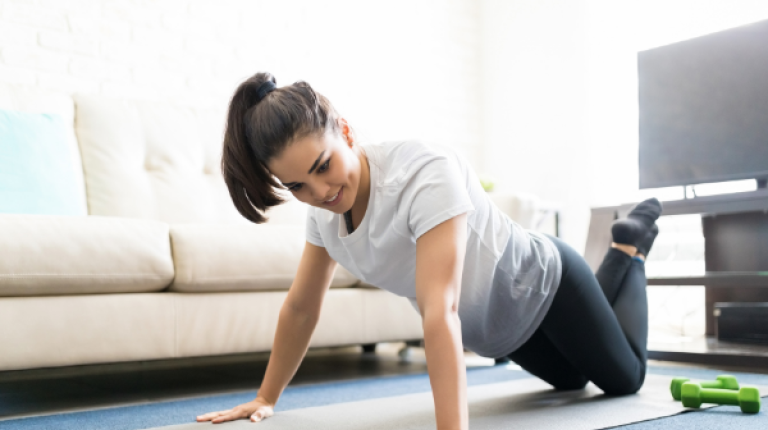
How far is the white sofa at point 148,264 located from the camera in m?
1.58

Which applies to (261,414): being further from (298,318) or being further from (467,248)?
(467,248)

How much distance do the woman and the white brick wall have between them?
4.47ft

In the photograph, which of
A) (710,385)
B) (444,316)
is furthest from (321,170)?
(710,385)

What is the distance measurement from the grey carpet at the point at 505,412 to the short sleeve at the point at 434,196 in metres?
0.47

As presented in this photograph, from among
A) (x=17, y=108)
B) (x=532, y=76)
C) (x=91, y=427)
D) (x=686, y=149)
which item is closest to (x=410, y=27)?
(x=532, y=76)

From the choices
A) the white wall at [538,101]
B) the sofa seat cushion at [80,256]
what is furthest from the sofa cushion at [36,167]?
the white wall at [538,101]

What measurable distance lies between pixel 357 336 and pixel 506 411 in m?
0.75

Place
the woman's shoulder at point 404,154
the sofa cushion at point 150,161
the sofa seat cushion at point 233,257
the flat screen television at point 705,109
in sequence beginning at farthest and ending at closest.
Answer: the flat screen television at point 705,109 < the sofa cushion at point 150,161 < the sofa seat cushion at point 233,257 < the woman's shoulder at point 404,154

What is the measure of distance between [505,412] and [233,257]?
0.85m

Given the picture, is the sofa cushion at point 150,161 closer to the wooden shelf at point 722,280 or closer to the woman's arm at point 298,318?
the woman's arm at point 298,318

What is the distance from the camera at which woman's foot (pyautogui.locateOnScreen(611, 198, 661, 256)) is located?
5.65ft

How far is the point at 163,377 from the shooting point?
7.21 ft

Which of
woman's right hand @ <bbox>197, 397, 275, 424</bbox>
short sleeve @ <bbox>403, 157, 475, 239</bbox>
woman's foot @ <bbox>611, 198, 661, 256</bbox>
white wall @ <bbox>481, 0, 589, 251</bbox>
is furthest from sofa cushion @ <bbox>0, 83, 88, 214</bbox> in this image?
white wall @ <bbox>481, 0, 589, 251</bbox>

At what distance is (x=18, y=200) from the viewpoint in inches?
77.9
